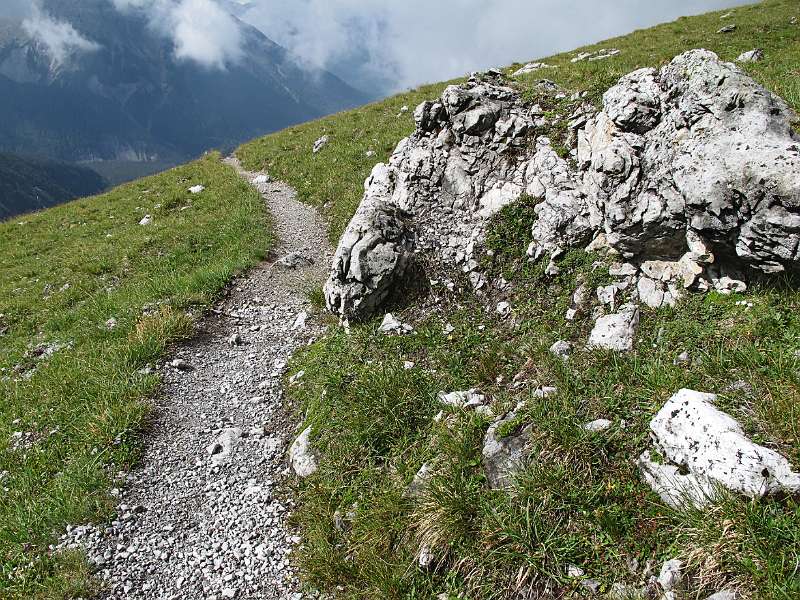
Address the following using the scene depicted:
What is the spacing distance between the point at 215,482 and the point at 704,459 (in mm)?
7913

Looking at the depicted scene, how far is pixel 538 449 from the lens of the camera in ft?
21.2

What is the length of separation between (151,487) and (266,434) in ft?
7.28

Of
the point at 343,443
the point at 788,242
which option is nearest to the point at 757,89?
the point at 788,242

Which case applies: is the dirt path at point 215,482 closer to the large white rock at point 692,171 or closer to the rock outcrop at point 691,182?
the rock outcrop at point 691,182

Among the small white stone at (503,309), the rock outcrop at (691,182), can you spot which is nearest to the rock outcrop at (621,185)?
the rock outcrop at (691,182)

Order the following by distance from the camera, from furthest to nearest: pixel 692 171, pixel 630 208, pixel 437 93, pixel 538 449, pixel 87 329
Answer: pixel 437 93 < pixel 87 329 < pixel 630 208 < pixel 692 171 < pixel 538 449

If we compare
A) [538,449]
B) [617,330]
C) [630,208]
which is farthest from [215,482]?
[630,208]

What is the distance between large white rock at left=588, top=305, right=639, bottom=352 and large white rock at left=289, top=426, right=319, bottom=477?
17.8 feet

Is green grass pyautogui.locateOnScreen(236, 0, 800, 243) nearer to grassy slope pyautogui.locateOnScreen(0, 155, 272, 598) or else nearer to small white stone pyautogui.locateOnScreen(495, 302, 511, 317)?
grassy slope pyautogui.locateOnScreen(0, 155, 272, 598)

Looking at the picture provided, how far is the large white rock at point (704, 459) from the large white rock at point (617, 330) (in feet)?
5.57

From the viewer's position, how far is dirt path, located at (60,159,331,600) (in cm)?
700

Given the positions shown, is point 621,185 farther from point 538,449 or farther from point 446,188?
point 538,449

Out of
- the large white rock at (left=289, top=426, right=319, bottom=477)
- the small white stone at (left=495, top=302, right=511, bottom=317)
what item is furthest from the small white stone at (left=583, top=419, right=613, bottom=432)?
the large white rock at (left=289, top=426, right=319, bottom=477)

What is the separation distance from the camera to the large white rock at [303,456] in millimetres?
8234
